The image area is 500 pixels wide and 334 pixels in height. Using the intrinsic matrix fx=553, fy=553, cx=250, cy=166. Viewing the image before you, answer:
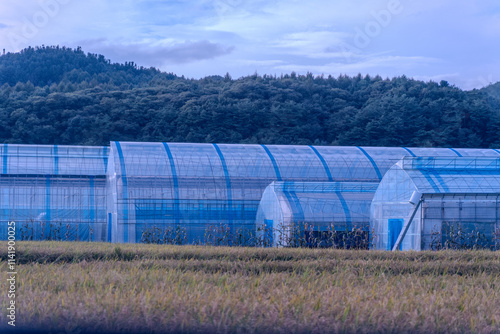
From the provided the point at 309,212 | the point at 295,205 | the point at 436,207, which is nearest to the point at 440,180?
the point at 436,207

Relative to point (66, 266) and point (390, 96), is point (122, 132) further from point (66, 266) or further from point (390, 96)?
point (66, 266)

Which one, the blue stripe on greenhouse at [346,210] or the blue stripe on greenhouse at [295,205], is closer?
the blue stripe on greenhouse at [295,205]

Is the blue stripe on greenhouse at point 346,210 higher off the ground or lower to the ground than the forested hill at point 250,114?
lower

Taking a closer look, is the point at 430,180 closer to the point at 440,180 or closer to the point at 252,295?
the point at 440,180

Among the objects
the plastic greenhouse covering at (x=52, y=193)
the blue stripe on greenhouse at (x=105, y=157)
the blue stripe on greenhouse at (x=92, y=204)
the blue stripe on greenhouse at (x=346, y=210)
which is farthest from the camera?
the blue stripe on greenhouse at (x=105, y=157)

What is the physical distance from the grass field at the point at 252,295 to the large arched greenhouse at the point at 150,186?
7891mm

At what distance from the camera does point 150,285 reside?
6.34 meters

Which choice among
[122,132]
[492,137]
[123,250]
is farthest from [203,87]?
[123,250]

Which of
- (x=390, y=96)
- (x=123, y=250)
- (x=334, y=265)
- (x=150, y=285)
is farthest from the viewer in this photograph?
(x=390, y=96)

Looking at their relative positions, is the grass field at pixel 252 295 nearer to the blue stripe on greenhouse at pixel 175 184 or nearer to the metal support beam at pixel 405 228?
the metal support beam at pixel 405 228

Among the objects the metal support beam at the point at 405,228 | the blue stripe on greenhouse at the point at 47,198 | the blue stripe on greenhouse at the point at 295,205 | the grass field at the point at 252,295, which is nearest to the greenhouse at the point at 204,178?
the blue stripe on greenhouse at the point at 295,205

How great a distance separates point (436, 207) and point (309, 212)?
3.66 metres

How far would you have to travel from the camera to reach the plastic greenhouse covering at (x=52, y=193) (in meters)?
17.3

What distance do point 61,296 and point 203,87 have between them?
119 feet
